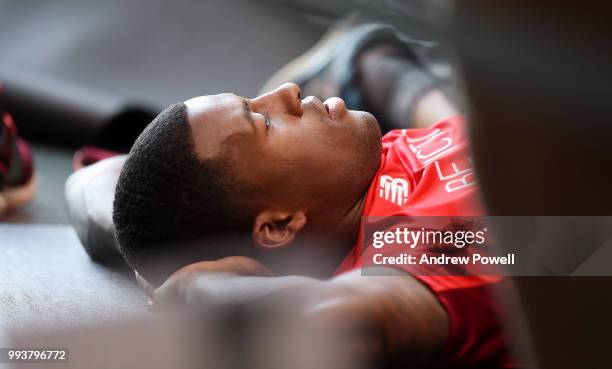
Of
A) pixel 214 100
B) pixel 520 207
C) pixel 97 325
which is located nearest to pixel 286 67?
pixel 214 100

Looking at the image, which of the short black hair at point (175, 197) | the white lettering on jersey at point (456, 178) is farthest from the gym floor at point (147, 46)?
the white lettering on jersey at point (456, 178)

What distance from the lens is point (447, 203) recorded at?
2.21 feet

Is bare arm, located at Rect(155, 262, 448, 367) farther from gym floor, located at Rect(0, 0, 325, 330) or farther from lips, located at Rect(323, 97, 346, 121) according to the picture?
gym floor, located at Rect(0, 0, 325, 330)

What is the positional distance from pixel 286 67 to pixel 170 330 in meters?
1.14

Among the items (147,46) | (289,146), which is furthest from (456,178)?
(147,46)

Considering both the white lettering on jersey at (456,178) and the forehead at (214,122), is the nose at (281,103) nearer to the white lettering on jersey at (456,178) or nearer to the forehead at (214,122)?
the forehead at (214,122)

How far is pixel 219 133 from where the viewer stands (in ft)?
2.31

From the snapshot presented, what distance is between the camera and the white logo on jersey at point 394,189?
2.44 feet

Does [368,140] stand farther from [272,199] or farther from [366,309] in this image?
[366,309]

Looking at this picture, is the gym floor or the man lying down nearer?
the man lying down

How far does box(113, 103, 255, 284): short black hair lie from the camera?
2.29 ft

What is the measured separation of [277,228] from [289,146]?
0.08 metres

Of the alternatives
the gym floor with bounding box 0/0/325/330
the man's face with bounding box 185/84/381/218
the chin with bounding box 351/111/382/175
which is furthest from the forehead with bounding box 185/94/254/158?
the gym floor with bounding box 0/0/325/330

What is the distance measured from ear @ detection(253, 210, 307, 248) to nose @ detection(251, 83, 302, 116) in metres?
0.10
